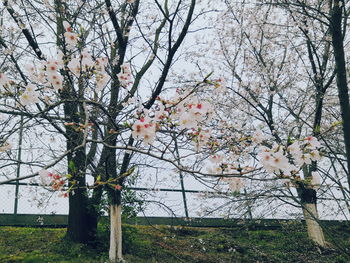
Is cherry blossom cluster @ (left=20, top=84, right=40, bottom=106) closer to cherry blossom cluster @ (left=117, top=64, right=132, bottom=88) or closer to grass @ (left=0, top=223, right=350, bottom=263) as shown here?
cherry blossom cluster @ (left=117, top=64, right=132, bottom=88)

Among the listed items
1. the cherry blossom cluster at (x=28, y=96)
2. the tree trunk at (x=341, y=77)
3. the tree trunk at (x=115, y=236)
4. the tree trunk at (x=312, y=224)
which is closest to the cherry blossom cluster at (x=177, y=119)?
the cherry blossom cluster at (x=28, y=96)

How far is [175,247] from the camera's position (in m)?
6.61

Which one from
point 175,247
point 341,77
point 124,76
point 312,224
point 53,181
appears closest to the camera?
point 53,181

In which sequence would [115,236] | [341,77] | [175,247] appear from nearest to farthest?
[341,77] → [115,236] → [175,247]

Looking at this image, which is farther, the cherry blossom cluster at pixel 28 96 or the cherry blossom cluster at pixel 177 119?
the cherry blossom cluster at pixel 28 96

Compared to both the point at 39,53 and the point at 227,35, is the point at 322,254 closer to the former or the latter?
the point at 227,35

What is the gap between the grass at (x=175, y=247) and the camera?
536 centimetres

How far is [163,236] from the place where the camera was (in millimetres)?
7074

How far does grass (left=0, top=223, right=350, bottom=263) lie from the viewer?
Result: 5355 millimetres

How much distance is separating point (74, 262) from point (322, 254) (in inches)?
191

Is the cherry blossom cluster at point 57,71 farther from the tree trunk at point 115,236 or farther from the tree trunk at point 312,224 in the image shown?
the tree trunk at point 312,224

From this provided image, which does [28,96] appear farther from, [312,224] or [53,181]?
[312,224]

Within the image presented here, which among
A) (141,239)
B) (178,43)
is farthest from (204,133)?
(141,239)

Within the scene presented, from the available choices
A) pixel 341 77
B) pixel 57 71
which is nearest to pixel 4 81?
pixel 57 71
